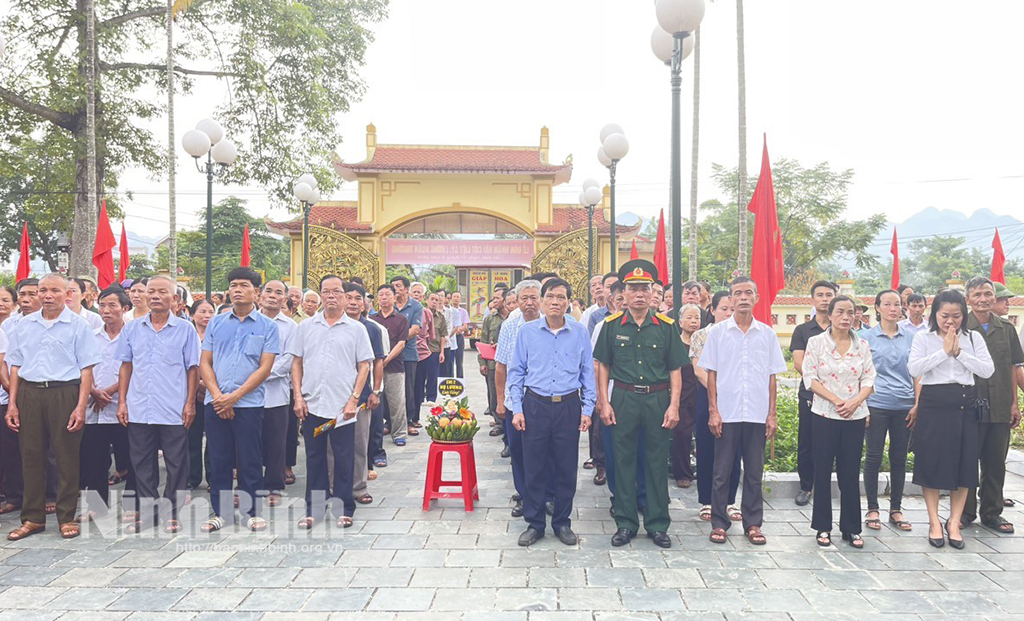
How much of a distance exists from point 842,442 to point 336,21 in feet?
59.7

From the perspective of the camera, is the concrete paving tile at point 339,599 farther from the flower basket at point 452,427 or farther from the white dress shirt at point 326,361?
the flower basket at point 452,427

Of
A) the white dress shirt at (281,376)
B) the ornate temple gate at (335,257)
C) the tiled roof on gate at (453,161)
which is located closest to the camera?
the white dress shirt at (281,376)

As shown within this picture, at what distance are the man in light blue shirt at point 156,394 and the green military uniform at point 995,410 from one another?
18.1 ft

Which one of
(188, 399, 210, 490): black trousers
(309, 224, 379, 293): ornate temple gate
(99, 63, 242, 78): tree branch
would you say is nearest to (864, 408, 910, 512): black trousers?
(188, 399, 210, 490): black trousers

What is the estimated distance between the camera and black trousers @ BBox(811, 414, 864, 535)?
14.6 ft

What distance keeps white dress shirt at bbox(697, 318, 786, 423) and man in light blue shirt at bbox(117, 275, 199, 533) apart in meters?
3.66

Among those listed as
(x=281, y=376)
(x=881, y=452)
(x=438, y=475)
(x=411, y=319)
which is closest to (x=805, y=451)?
(x=881, y=452)

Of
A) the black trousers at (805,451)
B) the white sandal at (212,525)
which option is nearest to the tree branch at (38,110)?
the white sandal at (212,525)

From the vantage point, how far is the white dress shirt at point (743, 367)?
456cm

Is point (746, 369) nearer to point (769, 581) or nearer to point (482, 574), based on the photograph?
point (769, 581)

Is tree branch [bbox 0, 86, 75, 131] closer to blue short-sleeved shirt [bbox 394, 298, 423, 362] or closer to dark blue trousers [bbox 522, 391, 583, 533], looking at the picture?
blue short-sleeved shirt [bbox 394, 298, 423, 362]

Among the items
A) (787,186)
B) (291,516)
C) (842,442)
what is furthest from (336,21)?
(787,186)

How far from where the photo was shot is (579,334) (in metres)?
4.71

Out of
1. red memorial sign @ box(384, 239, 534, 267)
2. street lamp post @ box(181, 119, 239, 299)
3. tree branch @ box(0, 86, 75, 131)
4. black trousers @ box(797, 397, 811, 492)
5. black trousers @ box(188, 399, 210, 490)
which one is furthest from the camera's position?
red memorial sign @ box(384, 239, 534, 267)
